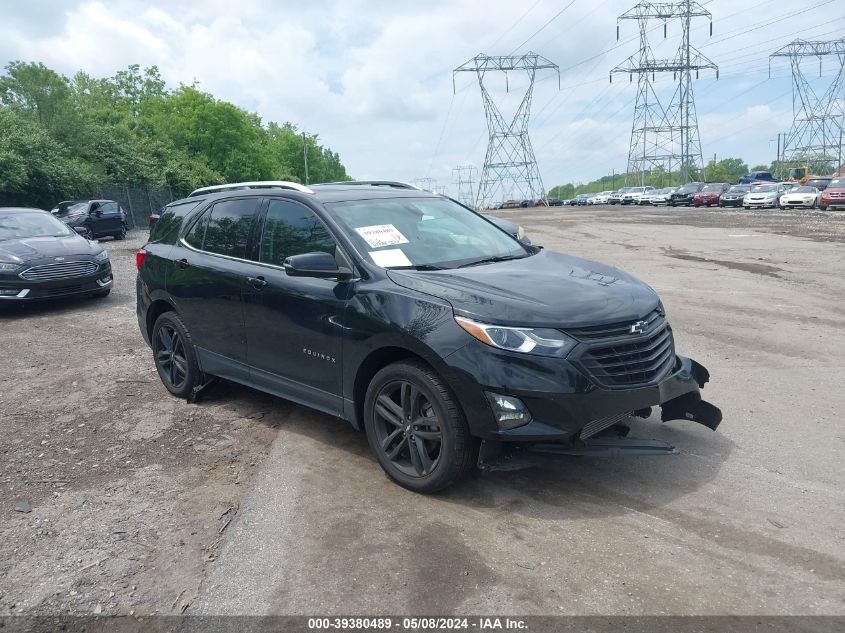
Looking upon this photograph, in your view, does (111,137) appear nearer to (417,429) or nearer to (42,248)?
(42,248)

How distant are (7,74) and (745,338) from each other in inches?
1892

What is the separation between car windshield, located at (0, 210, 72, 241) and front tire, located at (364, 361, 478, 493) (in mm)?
9214

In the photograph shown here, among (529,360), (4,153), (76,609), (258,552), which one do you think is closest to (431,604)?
(258,552)

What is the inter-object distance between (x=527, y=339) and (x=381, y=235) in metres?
1.44

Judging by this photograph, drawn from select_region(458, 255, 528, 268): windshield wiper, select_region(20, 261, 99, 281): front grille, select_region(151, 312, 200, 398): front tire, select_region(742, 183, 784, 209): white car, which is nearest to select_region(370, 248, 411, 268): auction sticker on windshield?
select_region(458, 255, 528, 268): windshield wiper

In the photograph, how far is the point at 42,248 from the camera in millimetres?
10359

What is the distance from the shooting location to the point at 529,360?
11.3 feet

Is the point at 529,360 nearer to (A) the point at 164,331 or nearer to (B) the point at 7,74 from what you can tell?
(A) the point at 164,331

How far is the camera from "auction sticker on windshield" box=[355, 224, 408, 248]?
4.39 meters

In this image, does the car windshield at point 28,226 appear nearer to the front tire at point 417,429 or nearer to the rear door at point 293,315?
the rear door at point 293,315

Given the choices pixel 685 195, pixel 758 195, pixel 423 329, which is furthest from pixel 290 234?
pixel 685 195

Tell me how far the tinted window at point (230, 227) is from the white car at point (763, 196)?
3983 centimetres

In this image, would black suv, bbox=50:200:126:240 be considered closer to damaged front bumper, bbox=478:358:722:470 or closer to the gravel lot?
the gravel lot

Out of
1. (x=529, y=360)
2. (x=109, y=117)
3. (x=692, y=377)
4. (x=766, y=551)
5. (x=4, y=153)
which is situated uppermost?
(x=109, y=117)
